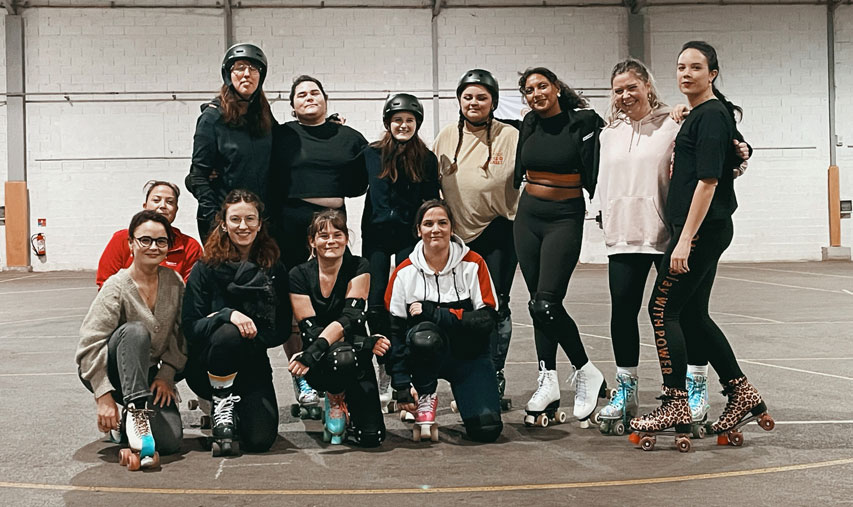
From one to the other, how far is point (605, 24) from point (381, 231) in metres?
12.7

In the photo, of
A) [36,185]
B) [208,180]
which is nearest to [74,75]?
[36,185]

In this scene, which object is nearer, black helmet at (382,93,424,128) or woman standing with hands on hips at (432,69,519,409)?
black helmet at (382,93,424,128)

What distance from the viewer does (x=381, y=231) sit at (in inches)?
173

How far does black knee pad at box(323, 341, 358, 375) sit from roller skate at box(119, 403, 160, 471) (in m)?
0.76

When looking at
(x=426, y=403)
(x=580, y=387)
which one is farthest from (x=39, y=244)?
(x=580, y=387)

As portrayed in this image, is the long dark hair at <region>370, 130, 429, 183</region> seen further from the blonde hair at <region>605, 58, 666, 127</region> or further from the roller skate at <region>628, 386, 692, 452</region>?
the roller skate at <region>628, 386, 692, 452</region>

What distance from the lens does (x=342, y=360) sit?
368 centimetres

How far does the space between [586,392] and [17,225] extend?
13817 mm

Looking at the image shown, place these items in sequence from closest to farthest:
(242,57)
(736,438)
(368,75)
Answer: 1. (736,438)
2. (242,57)
3. (368,75)

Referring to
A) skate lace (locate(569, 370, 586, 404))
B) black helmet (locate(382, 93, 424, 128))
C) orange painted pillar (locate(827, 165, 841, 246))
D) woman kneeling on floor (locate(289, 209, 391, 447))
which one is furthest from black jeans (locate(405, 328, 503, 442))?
orange painted pillar (locate(827, 165, 841, 246))

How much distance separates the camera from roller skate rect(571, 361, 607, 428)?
4.05m

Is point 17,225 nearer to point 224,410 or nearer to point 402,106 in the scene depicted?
point 402,106

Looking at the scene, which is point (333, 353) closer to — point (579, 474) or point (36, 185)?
point (579, 474)

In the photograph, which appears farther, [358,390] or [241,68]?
[241,68]
